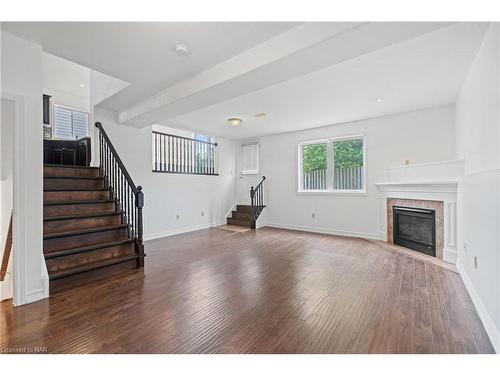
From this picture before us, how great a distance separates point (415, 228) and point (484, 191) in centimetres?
254

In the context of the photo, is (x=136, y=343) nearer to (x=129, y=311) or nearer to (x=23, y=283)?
(x=129, y=311)

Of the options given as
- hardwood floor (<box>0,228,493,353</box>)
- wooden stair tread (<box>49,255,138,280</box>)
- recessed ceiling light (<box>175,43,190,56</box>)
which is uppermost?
recessed ceiling light (<box>175,43,190,56</box>)

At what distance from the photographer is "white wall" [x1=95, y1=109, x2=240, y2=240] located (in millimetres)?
5023

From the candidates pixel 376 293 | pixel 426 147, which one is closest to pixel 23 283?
pixel 376 293

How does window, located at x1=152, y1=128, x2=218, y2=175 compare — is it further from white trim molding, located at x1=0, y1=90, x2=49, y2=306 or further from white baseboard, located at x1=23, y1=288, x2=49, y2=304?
white baseboard, located at x1=23, y1=288, x2=49, y2=304

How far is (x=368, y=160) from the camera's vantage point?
17.8 ft

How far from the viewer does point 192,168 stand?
662cm

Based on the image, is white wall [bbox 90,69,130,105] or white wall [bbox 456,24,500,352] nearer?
white wall [bbox 456,24,500,352]

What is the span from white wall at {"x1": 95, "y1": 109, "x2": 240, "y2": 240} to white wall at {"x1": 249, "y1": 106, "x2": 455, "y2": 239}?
1.00 meters

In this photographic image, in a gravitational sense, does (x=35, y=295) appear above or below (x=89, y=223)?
below

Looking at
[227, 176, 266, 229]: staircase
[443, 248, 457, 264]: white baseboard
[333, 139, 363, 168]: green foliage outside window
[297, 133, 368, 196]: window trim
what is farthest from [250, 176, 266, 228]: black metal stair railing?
[443, 248, 457, 264]: white baseboard

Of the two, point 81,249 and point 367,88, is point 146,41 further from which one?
point 367,88

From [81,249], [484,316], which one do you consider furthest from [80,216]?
[484,316]

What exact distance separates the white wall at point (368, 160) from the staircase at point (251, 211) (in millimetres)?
201
